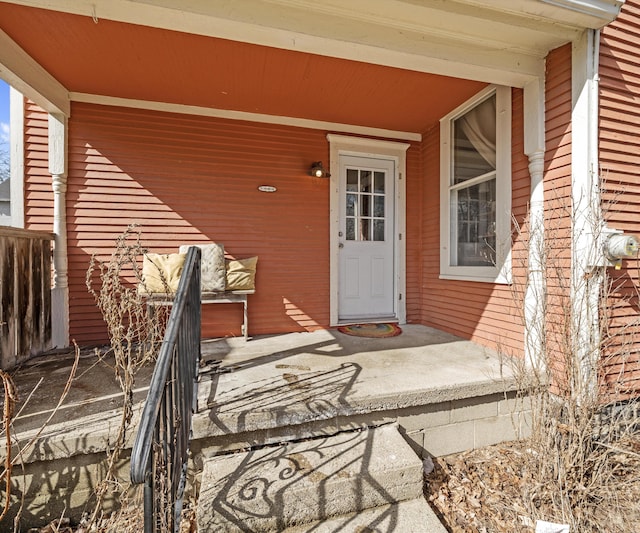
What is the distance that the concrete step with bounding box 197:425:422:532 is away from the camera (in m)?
1.52

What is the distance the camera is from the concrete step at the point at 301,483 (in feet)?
4.99

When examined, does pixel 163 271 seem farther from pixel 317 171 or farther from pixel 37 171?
pixel 317 171

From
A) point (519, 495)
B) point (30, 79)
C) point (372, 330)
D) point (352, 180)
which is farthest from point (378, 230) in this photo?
point (30, 79)

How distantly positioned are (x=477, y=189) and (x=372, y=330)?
6.31 feet

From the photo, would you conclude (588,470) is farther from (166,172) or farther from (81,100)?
(81,100)

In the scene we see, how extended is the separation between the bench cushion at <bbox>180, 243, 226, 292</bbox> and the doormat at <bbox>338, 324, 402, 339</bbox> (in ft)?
4.95

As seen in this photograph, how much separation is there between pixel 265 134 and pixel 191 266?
2413 millimetres

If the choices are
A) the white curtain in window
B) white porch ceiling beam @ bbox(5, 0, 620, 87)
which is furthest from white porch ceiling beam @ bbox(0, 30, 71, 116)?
the white curtain in window

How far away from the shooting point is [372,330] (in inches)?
151

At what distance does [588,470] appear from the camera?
1.97 meters

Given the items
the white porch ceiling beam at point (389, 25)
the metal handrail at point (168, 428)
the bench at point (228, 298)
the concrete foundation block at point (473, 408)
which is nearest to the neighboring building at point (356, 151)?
the white porch ceiling beam at point (389, 25)

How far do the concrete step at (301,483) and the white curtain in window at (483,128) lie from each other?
2.85 meters

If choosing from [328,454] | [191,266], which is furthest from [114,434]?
[328,454]

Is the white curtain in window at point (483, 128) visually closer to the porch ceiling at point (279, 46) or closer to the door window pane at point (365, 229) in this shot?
the porch ceiling at point (279, 46)
